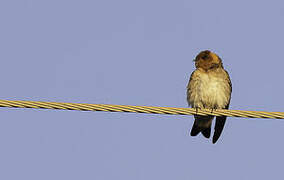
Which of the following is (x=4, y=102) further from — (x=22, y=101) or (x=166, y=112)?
(x=166, y=112)

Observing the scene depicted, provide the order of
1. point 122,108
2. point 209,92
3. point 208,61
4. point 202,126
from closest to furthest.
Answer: point 122,108 < point 209,92 < point 208,61 < point 202,126

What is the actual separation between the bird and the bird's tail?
35 centimetres

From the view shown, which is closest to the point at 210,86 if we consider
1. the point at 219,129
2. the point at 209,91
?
Result: the point at 209,91

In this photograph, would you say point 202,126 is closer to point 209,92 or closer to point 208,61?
point 209,92

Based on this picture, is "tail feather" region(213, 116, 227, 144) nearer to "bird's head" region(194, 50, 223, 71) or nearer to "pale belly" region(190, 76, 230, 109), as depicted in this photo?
"pale belly" region(190, 76, 230, 109)

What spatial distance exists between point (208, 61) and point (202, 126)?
113 centimetres

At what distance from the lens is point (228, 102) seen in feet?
31.7

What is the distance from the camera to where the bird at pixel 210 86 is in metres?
9.27

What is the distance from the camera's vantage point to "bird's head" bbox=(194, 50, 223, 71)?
377 inches

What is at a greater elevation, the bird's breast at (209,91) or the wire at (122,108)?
the bird's breast at (209,91)

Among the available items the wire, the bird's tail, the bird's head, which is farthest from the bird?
the wire

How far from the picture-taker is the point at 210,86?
30.4ft

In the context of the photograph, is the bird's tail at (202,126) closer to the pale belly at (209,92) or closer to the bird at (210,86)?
the bird at (210,86)

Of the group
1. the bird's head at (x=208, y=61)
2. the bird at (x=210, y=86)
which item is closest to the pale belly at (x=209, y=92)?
the bird at (x=210, y=86)
